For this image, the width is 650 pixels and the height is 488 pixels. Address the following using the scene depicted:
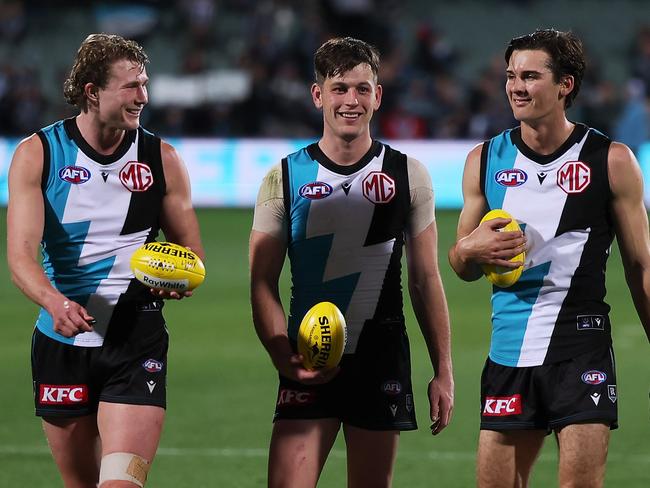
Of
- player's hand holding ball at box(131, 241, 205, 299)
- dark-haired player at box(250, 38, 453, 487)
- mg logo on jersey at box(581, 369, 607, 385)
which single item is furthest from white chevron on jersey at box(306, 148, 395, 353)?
mg logo on jersey at box(581, 369, 607, 385)

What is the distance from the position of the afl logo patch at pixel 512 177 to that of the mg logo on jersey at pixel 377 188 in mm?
465

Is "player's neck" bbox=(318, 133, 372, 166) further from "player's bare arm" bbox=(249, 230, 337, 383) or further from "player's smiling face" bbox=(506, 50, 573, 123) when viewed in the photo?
"player's smiling face" bbox=(506, 50, 573, 123)

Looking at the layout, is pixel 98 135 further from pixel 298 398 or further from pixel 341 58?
pixel 298 398

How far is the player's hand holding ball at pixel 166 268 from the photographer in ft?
16.8

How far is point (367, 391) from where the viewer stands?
5289 mm

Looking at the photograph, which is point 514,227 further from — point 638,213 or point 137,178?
point 137,178

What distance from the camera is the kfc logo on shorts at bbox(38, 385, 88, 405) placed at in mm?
5332

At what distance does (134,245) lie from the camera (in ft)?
17.9

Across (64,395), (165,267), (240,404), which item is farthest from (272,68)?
(165,267)

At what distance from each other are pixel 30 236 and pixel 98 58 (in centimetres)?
81

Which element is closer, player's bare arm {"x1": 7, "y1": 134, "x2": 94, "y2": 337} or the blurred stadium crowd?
player's bare arm {"x1": 7, "y1": 134, "x2": 94, "y2": 337}

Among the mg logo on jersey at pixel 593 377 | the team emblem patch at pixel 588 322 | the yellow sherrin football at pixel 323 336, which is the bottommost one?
the mg logo on jersey at pixel 593 377

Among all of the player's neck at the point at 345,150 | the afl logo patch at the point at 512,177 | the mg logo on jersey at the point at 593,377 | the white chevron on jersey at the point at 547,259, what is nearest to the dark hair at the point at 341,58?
the player's neck at the point at 345,150

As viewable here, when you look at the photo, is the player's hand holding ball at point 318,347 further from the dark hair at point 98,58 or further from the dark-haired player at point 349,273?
the dark hair at point 98,58
